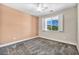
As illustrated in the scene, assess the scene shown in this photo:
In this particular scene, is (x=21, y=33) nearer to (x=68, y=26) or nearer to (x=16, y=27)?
(x=16, y=27)

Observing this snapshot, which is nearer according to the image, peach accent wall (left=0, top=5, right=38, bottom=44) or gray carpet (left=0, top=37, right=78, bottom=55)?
gray carpet (left=0, top=37, right=78, bottom=55)

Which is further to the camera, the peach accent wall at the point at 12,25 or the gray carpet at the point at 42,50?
the peach accent wall at the point at 12,25

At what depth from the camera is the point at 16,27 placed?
3.01m

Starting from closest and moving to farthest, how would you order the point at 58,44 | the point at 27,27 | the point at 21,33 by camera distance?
the point at 58,44
the point at 21,33
the point at 27,27

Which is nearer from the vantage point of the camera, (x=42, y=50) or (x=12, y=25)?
(x=42, y=50)

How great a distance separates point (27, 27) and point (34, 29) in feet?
1.74

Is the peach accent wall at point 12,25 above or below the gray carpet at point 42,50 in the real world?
above

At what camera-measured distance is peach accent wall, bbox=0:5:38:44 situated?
2456 mm

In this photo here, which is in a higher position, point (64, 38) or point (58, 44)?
point (64, 38)

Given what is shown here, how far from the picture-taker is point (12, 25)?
2.83 meters

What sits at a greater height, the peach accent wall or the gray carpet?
the peach accent wall

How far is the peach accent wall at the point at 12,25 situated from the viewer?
2456 mm

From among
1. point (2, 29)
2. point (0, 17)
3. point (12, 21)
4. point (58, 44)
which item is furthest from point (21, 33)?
point (58, 44)

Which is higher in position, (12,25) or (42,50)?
(12,25)
